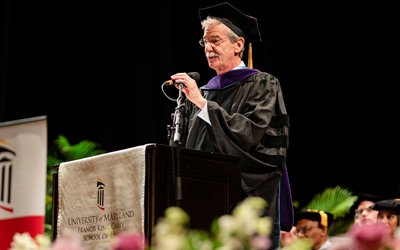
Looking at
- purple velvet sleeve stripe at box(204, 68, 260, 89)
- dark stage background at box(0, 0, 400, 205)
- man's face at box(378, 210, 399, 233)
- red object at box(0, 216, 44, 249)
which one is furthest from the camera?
dark stage background at box(0, 0, 400, 205)

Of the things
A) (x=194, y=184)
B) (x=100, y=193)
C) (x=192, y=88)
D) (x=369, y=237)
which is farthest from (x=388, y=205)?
(x=369, y=237)

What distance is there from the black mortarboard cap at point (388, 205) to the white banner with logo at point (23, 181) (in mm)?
3310

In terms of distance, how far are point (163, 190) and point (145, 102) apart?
4.78 metres

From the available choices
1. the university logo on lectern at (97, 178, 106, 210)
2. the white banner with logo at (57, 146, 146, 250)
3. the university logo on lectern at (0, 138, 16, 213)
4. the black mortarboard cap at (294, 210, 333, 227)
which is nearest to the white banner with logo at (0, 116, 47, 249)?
the university logo on lectern at (0, 138, 16, 213)

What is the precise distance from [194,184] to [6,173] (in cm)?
183

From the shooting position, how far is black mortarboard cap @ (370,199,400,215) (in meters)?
5.60

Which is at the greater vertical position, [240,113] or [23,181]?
[240,113]

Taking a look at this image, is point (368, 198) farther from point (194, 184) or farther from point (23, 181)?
point (194, 184)

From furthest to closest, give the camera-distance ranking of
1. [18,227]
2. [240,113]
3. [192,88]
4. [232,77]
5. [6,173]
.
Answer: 1. [6,173]
2. [18,227]
3. [232,77]
4. [240,113]
5. [192,88]

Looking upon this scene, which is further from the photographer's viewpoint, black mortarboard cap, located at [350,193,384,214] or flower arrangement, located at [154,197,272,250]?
black mortarboard cap, located at [350,193,384,214]

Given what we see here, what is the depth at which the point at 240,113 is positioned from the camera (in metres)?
3.23

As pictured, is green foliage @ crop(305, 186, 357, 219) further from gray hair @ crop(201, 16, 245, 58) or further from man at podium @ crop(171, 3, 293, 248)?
gray hair @ crop(201, 16, 245, 58)

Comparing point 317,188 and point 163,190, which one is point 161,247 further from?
point 317,188

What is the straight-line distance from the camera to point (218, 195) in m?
2.70
